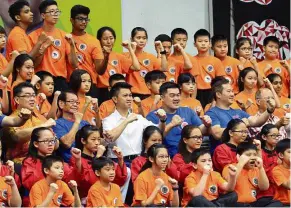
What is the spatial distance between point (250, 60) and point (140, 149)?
2.36 meters

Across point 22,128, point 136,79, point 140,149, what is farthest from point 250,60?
point 22,128

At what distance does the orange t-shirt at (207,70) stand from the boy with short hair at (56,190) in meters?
2.94

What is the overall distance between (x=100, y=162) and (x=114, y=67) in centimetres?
231

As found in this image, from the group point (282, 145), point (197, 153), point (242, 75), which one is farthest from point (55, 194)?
point (242, 75)

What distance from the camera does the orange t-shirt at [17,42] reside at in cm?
1166

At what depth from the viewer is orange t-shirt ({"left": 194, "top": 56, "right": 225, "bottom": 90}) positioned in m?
12.7

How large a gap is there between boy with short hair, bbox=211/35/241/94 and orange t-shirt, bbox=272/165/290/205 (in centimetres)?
194

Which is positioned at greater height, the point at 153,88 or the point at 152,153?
the point at 153,88

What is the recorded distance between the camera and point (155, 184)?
10469mm

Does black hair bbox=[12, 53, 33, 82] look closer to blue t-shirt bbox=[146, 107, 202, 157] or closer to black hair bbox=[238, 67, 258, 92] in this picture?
blue t-shirt bbox=[146, 107, 202, 157]

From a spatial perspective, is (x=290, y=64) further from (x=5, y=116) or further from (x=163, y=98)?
(x=5, y=116)

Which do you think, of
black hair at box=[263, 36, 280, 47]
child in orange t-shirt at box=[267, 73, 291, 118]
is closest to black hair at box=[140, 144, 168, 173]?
child in orange t-shirt at box=[267, 73, 291, 118]

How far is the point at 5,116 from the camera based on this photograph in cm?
1044

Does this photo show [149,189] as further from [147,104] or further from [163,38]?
[163,38]
